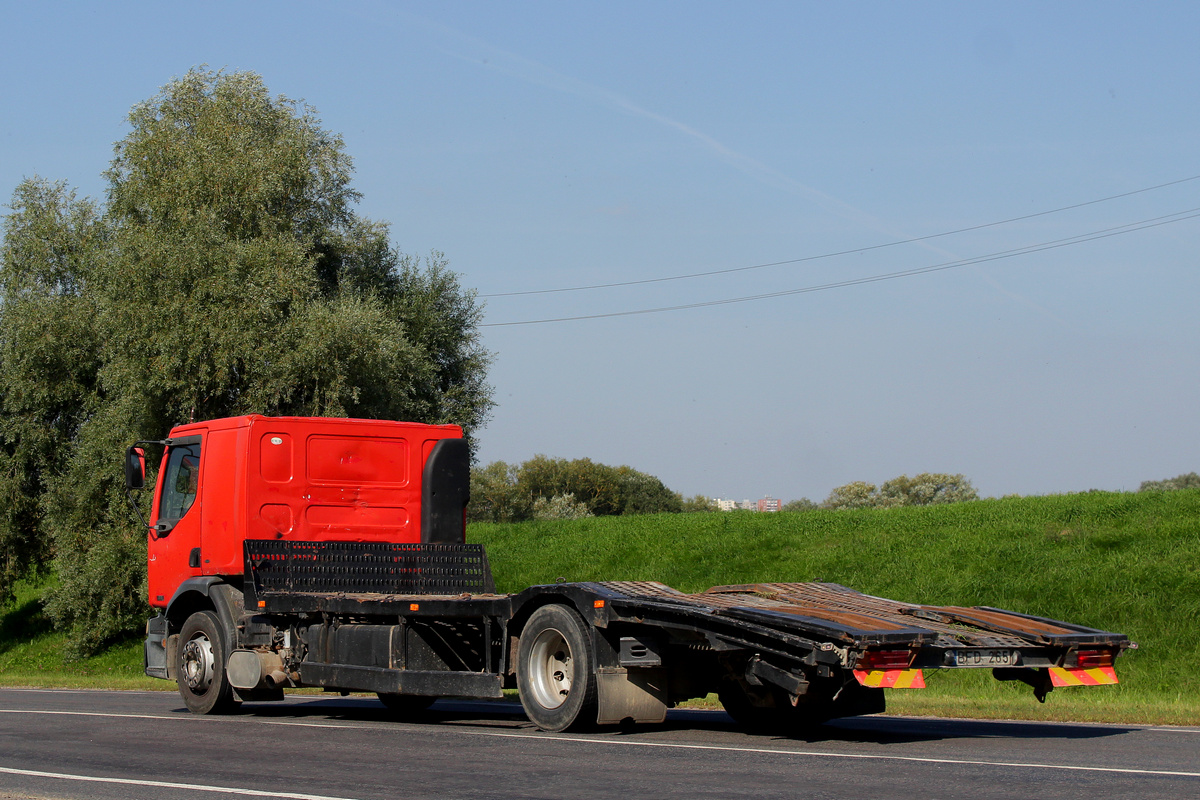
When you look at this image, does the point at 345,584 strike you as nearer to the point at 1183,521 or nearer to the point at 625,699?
the point at 625,699

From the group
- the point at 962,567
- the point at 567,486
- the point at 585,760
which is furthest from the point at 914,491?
the point at 585,760

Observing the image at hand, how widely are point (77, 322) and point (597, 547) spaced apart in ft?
46.5

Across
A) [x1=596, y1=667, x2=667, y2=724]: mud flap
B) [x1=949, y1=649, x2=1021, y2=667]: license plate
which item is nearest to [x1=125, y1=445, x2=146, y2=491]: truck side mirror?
[x1=596, y1=667, x2=667, y2=724]: mud flap

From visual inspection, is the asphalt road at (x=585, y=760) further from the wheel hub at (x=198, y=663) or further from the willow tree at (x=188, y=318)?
the willow tree at (x=188, y=318)

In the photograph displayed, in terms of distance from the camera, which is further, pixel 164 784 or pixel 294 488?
pixel 294 488

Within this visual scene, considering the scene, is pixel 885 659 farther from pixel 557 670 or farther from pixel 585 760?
pixel 557 670

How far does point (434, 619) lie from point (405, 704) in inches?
106

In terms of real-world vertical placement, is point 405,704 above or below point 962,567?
below

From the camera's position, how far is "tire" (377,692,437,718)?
1298 centimetres

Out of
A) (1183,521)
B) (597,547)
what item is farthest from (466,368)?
(1183,521)

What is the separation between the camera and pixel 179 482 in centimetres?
1380

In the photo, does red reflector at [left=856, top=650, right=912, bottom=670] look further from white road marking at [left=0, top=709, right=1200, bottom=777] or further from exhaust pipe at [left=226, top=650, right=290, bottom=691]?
exhaust pipe at [left=226, top=650, right=290, bottom=691]

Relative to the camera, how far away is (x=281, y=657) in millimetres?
12320

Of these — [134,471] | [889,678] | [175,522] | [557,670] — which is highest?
[134,471]
